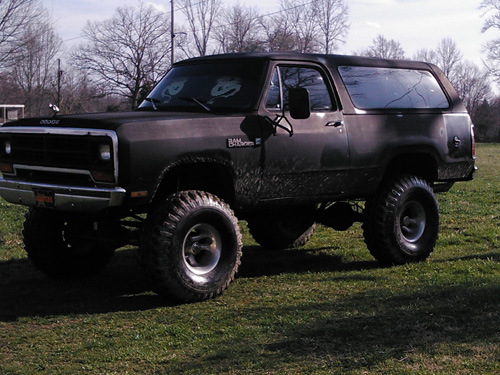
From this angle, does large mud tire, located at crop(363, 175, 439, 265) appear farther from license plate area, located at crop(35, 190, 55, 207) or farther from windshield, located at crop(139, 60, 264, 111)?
license plate area, located at crop(35, 190, 55, 207)

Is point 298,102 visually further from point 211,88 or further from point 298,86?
point 211,88

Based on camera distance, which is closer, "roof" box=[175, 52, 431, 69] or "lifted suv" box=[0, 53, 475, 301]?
"lifted suv" box=[0, 53, 475, 301]

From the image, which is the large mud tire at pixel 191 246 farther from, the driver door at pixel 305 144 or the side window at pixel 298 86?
the side window at pixel 298 86

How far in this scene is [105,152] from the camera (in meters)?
6.28

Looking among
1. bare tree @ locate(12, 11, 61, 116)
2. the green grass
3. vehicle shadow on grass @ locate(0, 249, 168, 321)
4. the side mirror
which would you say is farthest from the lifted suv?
bare tree @ locate(12, 11, 61, 116)

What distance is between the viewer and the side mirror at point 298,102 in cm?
733

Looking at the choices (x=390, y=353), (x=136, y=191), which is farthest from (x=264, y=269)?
(x=390, y=353)

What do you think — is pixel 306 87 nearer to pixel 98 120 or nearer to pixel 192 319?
pixel 98 120

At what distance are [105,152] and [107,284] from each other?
6.24ft

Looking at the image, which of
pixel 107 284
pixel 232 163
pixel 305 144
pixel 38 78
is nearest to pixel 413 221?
pixel 305 144

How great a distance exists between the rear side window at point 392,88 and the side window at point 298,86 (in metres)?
0.36

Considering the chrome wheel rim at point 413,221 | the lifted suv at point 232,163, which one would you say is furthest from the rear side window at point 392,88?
the chrome wheel rim at point 413,221

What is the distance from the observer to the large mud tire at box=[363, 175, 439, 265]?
8305 mm

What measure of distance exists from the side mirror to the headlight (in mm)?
1968
